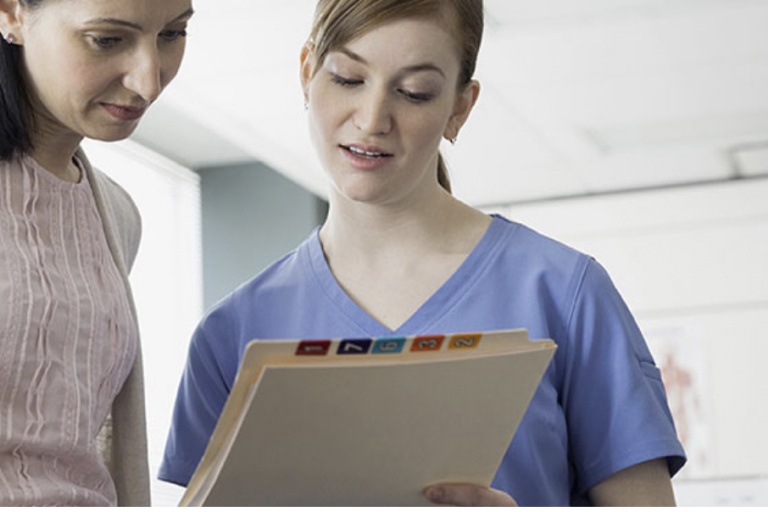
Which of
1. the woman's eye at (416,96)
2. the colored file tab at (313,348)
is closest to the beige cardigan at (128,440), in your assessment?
the woman's eye at (416,96)

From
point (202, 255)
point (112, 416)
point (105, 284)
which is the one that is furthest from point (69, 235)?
point (202, 255)

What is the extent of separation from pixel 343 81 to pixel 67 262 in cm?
37

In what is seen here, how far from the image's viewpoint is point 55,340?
1477mm

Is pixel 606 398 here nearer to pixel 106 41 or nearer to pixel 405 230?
pixel 405 230

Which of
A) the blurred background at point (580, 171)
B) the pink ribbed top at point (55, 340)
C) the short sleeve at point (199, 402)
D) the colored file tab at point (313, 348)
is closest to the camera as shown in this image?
the colored file tab at point (313, 348)

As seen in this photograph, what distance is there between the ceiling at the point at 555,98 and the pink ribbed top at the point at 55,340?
9.18ft

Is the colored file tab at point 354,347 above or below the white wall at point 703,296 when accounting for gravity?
above

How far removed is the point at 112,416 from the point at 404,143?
46 centimetres

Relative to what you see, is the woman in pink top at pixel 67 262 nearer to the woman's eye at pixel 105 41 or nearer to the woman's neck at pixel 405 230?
the woman's eye at pixel 105 41

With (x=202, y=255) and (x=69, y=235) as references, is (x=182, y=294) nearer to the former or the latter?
(x=202, y=255)

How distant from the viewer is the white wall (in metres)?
6.62

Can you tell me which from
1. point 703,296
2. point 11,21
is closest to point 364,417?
point 11,21

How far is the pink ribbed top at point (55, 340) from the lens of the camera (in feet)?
4.67

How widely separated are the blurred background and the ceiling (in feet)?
0.04
